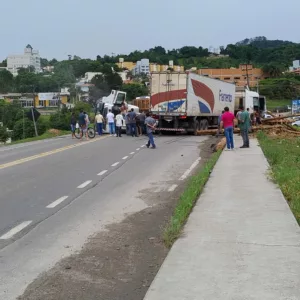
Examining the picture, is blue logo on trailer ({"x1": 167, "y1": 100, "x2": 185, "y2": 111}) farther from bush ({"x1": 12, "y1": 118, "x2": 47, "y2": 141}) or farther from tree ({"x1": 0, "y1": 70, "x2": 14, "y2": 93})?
tree ({"x1": 0, "y1": 70, "x2": 14, "y2": 93})

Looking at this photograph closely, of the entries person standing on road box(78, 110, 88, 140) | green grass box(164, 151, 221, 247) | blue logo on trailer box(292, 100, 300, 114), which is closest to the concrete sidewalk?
green grass box(164, 151, 221, 247)

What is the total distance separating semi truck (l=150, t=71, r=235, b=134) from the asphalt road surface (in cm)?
1093

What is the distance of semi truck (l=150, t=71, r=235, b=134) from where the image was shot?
99.1 feet

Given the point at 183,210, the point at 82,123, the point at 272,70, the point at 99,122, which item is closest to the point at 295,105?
the point at 99,122

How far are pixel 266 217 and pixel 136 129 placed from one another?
24.0 meters

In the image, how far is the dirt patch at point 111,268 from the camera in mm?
5031

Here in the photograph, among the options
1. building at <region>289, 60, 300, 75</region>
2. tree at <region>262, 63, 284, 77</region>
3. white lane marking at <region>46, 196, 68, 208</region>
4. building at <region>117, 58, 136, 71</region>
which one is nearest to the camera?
white lane marking at <region>46, 196, 68, 208</region>

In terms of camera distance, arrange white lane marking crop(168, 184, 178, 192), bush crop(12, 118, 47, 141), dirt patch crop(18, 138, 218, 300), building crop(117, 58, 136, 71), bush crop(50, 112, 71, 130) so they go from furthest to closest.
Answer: building crop(117, 58, 136, 71), bush crop(50, 112, 71, 130), bush crop(12, 118, 47, 141), white lane marking crop(168, 184, 178, 192), dirt patch crop(18, 138, 218, 300)

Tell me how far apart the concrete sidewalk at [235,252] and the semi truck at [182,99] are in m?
20.3

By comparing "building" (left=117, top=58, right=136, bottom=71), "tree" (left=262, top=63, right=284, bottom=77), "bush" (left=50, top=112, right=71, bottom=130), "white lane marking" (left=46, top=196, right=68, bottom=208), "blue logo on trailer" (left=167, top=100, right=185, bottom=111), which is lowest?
"bush" (left=50, top=112, right=71, bottom=130)

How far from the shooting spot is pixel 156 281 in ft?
16.6

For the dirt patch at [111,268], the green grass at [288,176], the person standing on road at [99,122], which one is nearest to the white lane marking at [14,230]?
the dirt patch at [111,268]

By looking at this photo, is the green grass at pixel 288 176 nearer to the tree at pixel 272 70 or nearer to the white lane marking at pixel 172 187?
the white lane marking at pixel 172 187

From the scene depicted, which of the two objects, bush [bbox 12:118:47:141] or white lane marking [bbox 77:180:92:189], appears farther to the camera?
bush [bbox 12:118:47:141]
